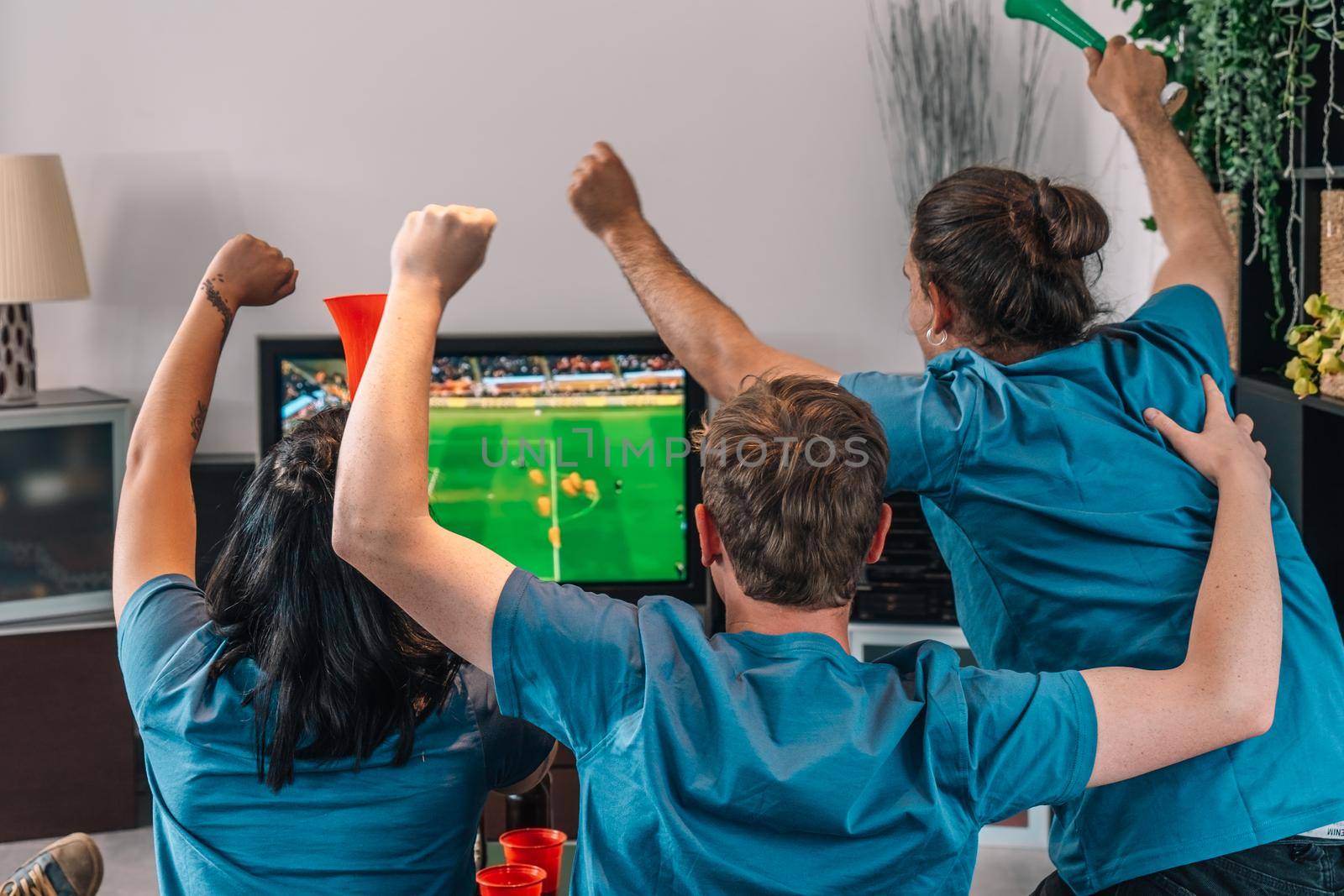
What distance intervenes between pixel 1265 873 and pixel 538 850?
2.57ft

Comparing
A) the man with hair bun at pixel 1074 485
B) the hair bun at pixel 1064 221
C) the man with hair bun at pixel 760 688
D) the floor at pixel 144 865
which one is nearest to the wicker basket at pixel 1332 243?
the man with hair bun at pixel 1074 485

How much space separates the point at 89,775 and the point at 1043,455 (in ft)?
10.0

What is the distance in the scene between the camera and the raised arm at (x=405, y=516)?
105 centimetres

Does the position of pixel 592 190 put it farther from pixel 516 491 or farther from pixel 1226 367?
pixel 516 491

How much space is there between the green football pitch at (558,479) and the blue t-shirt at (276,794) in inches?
88.0

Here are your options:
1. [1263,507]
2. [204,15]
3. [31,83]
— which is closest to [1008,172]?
[1263,507]

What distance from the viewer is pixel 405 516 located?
1.05 meters

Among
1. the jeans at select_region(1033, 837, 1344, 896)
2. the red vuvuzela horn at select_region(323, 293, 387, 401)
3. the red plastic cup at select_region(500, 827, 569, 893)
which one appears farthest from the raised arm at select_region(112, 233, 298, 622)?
the jeans at select_region(1033, 837, 1344, 896)

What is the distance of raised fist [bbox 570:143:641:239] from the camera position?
1486 millimetres

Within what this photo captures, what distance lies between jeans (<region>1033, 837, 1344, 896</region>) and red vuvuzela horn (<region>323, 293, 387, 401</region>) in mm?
1000

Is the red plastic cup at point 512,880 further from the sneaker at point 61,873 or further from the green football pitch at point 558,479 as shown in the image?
the green football pitch at point 558,479

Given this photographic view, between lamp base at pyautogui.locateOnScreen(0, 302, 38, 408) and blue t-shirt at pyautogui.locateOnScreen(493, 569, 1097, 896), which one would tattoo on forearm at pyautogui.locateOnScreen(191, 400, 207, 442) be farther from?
lamp base at pyautogui.locateOnScreen(0, 302, 38, 408)

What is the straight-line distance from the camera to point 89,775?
3.52m

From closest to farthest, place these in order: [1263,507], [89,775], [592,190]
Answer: [1263,507] < [592,190] < [89,775]
